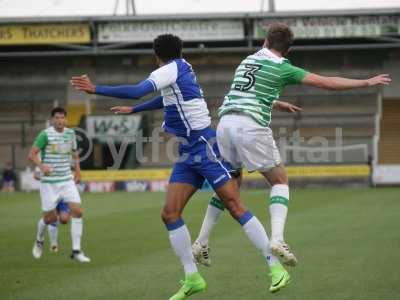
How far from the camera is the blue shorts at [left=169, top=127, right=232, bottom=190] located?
8.72 m

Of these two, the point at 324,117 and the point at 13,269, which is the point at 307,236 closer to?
the point at 13,269

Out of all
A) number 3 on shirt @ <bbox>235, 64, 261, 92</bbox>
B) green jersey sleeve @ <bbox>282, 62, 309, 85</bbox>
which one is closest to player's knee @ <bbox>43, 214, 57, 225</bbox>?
number 3 on shirt @ <bbox>235, 64, 261, 92</bbox>

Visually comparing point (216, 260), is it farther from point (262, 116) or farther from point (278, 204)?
point (262, 116)

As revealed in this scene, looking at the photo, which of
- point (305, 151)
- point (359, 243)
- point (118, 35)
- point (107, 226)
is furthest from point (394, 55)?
point (359, 243)

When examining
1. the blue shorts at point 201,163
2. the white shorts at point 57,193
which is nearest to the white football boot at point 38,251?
the white shorts at point 57,193

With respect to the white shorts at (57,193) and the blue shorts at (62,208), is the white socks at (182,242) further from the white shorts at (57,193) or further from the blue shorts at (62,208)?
the blue shorts at (62,208)

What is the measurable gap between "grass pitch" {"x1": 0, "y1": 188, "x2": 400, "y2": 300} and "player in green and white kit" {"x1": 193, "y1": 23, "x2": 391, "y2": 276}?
3.13ft

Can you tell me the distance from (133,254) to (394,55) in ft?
108

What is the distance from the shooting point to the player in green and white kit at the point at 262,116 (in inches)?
335

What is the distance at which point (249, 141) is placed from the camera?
28.3ft

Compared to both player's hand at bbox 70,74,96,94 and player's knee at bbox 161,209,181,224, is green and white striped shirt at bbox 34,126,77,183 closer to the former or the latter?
player's knee at bbox 161,209,181,224

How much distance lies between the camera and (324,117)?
43.6 metres

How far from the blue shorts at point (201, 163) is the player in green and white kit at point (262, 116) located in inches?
4.9

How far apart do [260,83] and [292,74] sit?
32 centimetres
